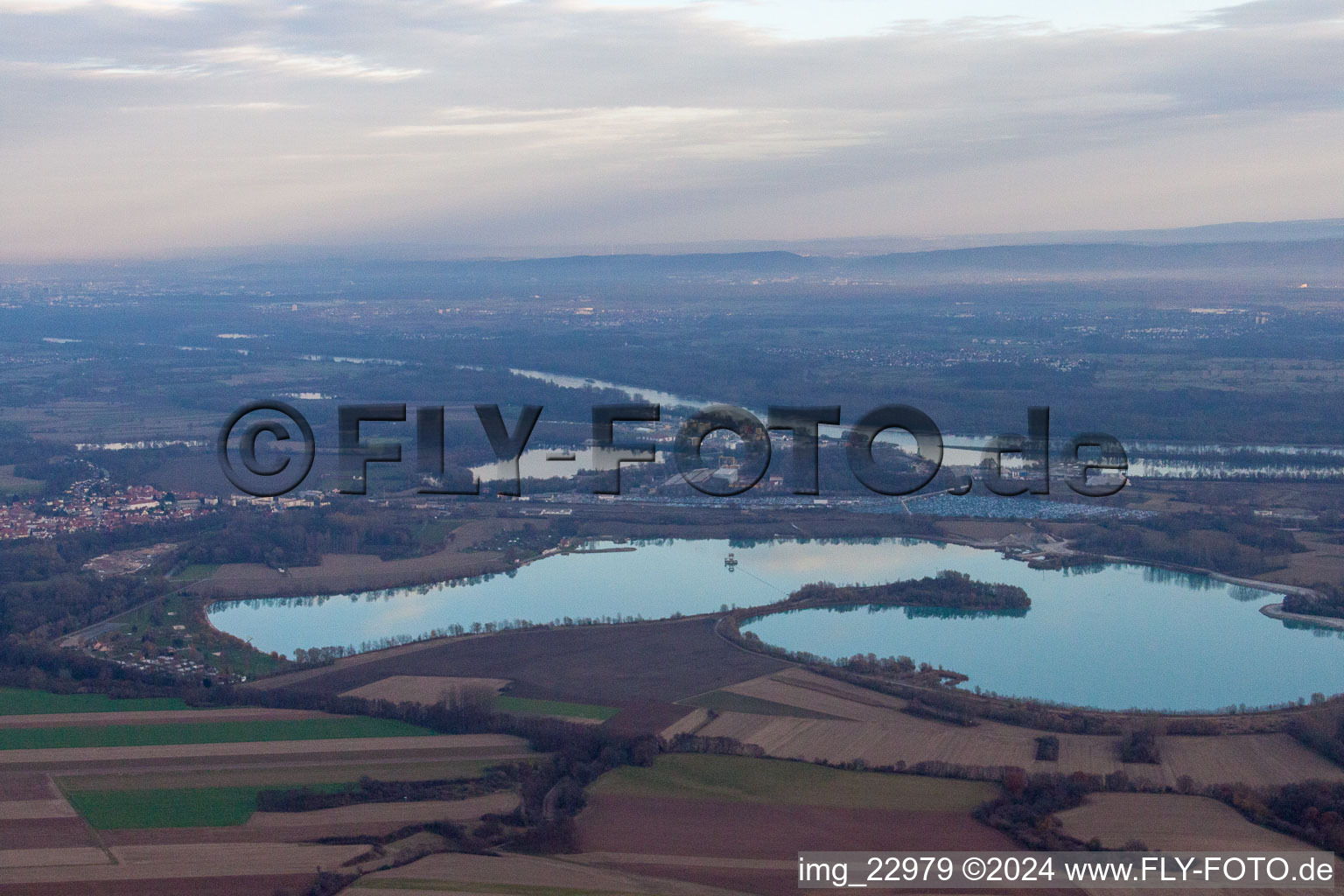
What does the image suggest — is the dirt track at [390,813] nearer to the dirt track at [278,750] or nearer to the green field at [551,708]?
the dirt track at [278,750]

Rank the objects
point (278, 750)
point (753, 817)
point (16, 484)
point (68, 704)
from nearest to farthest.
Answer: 1. point (753, 817)
2. point (278, 750)
3. point (68, 704)
4. point (16, 484)

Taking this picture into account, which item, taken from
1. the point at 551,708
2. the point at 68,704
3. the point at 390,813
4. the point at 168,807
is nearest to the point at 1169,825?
the point at 551,708

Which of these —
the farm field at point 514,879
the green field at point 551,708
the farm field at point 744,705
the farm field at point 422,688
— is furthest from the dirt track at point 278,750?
the farm field at point 514,879

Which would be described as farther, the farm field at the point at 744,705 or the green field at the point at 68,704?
the green field at the point at 68,704

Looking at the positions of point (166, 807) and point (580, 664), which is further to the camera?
point (580, 664)

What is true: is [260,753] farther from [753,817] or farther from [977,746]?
[977,746]

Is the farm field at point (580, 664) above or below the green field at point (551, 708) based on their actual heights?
above

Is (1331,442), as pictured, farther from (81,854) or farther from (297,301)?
(297,301)
